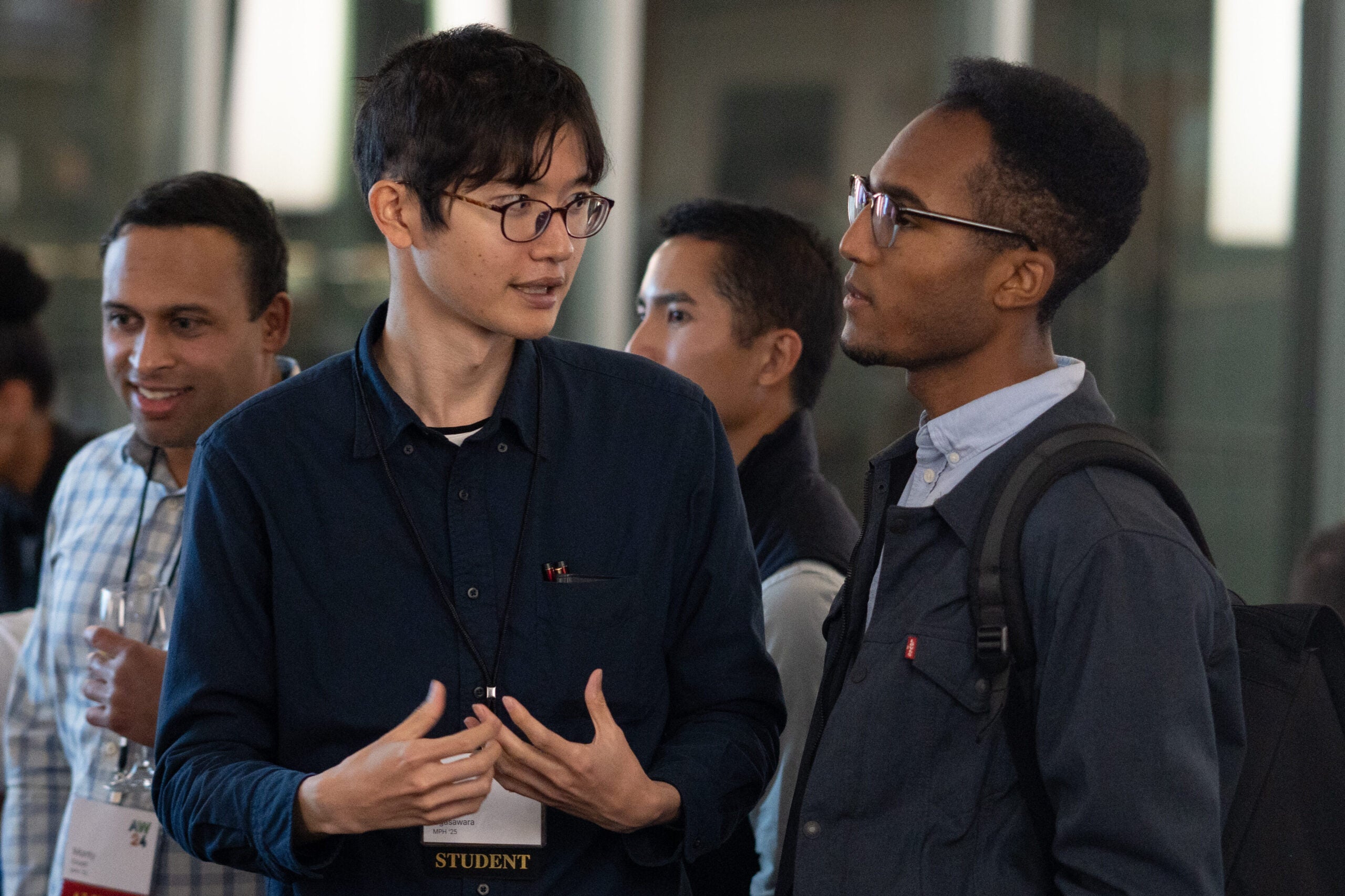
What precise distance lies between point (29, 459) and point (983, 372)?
2833 millimetres

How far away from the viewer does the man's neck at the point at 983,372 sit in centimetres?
163

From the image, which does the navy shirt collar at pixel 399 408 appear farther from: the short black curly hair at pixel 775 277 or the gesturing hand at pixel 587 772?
the short black curly hair at pixel 775 277

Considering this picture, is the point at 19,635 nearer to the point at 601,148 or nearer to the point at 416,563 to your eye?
the point at 416,563

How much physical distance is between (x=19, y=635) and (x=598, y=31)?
317 cm

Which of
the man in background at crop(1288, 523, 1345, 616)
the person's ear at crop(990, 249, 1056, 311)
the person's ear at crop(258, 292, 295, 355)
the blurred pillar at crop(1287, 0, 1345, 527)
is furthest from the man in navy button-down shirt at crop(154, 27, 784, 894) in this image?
the blurred pillar at crop(1287, 0, 1345, 527)

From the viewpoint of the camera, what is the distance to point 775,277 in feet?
8.89

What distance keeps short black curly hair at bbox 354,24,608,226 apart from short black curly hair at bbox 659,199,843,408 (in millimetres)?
1033

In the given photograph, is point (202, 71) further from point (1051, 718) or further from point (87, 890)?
point (1051, 718)

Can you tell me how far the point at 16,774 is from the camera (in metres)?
2.47

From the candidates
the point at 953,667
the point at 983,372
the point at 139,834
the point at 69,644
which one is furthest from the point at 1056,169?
the point at 69,644

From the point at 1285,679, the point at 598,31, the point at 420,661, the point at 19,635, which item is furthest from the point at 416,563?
the point at 598,31

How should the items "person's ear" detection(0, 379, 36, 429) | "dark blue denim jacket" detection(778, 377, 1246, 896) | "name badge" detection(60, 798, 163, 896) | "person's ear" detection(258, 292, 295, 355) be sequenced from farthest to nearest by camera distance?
1. "person's ear" detection(0, 379, 36, 429)
2. "person's ear" detection(258, 292, 295, 355)
3. "name badge" detection(60, 798, 163, 896)
4. "dark blue denim jacket" detection(778, 377, 1246, 896)

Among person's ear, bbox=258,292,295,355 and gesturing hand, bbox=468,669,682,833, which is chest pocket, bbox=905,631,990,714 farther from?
person's ear, bbox=258,292,295,355

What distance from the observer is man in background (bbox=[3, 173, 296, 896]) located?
2332 millimetres
